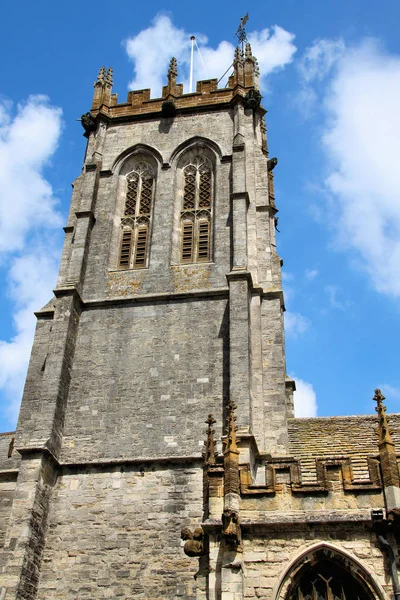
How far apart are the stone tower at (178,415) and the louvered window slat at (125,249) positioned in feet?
0.17

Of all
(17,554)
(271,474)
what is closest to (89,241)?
(17,554)

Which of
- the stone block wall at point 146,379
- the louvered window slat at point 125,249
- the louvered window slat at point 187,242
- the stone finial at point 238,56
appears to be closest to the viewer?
the stone block wall at point 146,379

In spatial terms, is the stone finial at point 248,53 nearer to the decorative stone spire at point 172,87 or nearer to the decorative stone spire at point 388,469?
the decorative stone spire at point 172,87

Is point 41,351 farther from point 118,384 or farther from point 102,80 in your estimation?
point 102,80

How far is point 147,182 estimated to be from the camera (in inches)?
827

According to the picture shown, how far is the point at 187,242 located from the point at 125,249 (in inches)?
69.3

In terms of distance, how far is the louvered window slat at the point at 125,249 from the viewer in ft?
63.3

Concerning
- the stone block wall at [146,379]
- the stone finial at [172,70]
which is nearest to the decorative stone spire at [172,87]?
the stone finial at [172,70]

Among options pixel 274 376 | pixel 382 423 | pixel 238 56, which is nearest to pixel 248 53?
pixel 238 56

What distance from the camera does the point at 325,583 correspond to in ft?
29.1

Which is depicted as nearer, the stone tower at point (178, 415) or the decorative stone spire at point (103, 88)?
the stone tower at point (178, 415)

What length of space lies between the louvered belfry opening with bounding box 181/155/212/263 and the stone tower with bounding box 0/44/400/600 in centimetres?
5

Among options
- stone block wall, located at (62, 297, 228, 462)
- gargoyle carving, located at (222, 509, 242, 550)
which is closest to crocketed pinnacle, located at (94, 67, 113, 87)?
stone block wall, located at (62, 297, 228, 462)

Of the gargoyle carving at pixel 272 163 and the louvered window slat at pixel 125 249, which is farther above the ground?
the gargoyle carving at pixel 272 163
